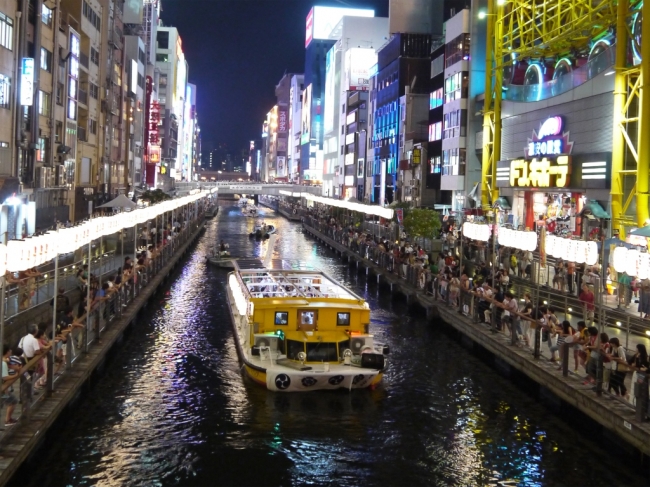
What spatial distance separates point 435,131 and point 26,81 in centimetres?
4539

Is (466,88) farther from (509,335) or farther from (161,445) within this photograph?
(161,445)

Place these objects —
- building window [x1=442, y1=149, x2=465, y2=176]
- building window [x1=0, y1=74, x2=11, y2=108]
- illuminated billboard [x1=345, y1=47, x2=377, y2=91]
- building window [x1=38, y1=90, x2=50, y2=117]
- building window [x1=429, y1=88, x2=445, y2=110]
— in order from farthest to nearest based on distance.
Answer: illuminated billboard [x1=345, y1=47, x2=377, y2=91], building window [x1=429, y1=88, x2=445, y2=110], building window [x1=442, y1=149, x2=465, y2=176], building window [x1=38, y1=90, x2=50, y2=117], building window [x1=0, y1=74, x2=11, y2=108]

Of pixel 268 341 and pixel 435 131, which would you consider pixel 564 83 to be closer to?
pixel 268 341

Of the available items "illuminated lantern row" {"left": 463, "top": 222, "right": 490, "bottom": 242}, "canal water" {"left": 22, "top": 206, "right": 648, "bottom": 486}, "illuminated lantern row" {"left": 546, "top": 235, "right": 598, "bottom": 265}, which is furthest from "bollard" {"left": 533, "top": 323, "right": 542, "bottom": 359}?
"illuminated lantern row" {"left": 463, "top": 222, "right": 490, "bottom": 242}

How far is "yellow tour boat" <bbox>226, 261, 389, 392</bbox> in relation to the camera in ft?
75.5

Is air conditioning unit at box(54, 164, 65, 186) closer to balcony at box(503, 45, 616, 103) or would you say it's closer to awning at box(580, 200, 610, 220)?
balcony at box(503, 45, 616, 103)

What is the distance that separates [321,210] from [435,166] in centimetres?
3039

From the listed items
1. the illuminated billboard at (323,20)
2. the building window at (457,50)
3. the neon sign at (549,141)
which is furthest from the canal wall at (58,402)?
the illuminated billboard at (323,20)

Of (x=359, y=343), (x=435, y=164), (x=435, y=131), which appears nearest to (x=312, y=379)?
(x=359, y=343)

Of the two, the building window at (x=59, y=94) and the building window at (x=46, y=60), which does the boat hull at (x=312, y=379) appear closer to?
the building window at (x=46, y=60)

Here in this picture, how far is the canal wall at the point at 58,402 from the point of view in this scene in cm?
1474

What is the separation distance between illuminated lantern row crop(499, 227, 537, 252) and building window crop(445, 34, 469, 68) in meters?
41.3

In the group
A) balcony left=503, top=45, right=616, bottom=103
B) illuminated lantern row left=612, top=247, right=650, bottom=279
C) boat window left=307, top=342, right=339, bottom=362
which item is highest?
balcony left=503, top=45, right=616, bottom=103

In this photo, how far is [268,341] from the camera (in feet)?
79.5
